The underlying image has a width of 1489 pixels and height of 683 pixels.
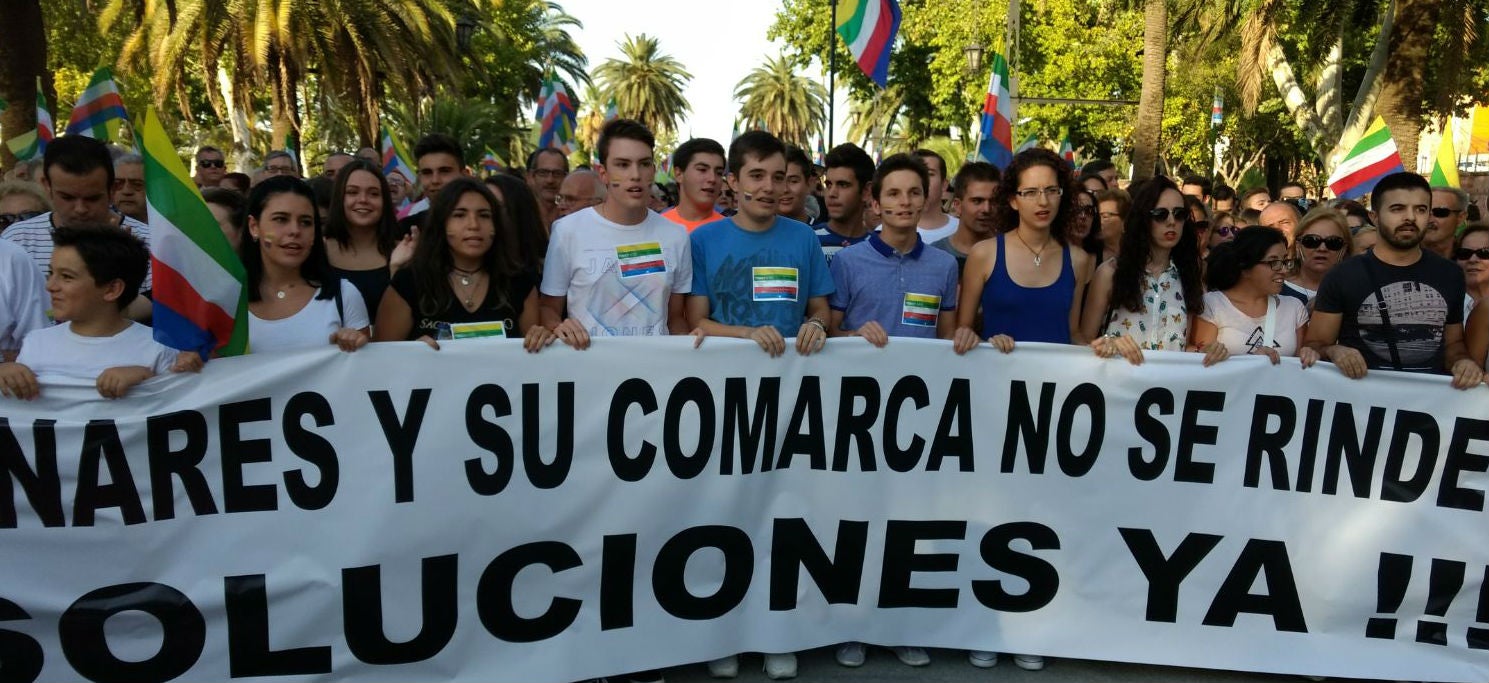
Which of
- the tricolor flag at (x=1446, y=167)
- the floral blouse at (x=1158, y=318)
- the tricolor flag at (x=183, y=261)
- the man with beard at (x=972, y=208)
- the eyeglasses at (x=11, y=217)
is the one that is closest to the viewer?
the tricolor flag at (x=183, y=261)

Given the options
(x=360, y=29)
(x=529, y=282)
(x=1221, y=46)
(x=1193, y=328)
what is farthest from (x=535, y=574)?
(x=1221, y=46)

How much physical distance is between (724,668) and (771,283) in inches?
51.9

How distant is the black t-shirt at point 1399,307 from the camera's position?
402 cm

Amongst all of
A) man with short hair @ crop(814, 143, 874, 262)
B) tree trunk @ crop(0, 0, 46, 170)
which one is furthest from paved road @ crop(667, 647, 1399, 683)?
tree trunk @ crop(0, 0, 46, 170)

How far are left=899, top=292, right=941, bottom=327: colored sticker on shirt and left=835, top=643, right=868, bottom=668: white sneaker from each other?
3.82 feet

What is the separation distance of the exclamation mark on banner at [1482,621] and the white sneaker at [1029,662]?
1441 millimetres

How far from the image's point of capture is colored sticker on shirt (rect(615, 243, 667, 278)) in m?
4.04

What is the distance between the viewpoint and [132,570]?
3.39 m

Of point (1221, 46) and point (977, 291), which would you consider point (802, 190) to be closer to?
point (977, 291)

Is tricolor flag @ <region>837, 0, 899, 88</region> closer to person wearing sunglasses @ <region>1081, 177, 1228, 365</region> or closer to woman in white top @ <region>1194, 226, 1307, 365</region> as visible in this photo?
person wearing sunglasses @ <region>1081, 177, 1228, 365</region>

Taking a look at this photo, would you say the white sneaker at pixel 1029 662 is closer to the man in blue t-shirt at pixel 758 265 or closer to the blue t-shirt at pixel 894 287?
the blue t-shirt at pixel 894 287

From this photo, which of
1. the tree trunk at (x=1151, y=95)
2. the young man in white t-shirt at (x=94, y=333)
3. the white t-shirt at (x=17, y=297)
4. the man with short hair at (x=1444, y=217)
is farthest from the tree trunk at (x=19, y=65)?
the tree trunk at (x=1151, y=95)

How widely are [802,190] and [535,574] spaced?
3046 millimetres

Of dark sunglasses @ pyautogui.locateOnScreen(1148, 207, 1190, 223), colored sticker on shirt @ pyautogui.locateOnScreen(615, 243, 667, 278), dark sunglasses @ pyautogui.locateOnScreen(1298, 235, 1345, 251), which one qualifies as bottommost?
colored sticker on shirt @ pyautogui.locateOnScreen(615, 243, 667, 278)
